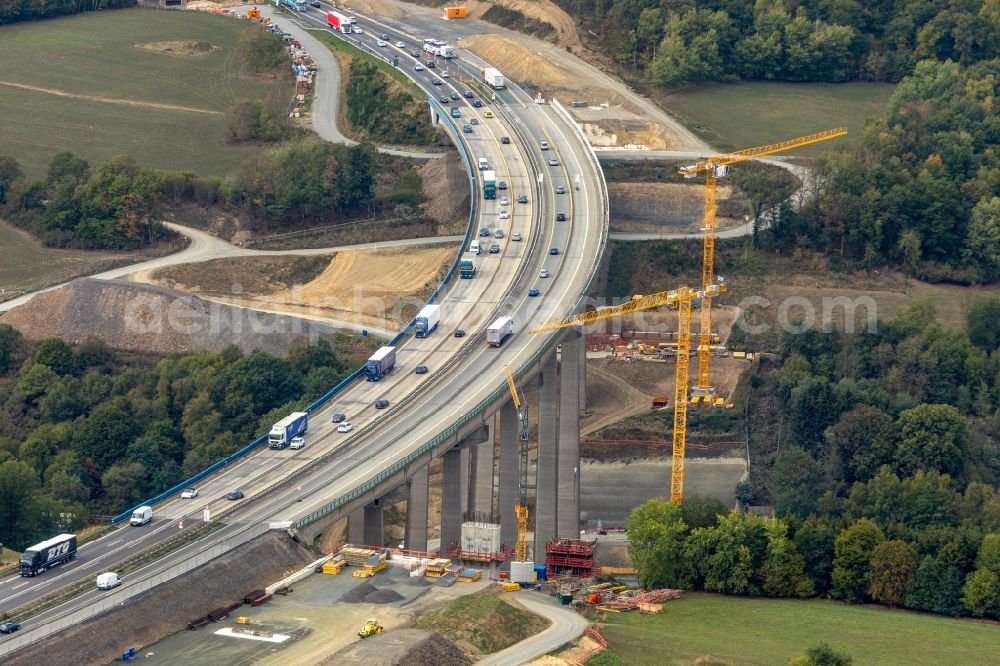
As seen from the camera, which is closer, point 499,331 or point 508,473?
point 508,473

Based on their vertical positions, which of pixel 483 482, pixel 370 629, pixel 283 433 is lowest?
pixel 370 629

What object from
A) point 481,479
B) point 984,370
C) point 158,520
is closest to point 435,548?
point 481,479

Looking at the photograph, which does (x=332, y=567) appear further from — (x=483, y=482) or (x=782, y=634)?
(x=483, y=482)

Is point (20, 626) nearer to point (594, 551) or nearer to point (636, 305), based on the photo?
point (594, 551)

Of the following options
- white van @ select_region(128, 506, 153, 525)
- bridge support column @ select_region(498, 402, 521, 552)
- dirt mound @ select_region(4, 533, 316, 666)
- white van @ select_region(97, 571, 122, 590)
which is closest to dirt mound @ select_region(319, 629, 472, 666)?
dirt mound @ select_region(4, 533, 316, 666)

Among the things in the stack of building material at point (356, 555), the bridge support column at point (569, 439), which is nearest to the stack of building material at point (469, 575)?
the stack of building material at point (356, 555)

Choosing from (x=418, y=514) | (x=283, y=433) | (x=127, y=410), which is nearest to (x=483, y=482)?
(x=418, y=514)
